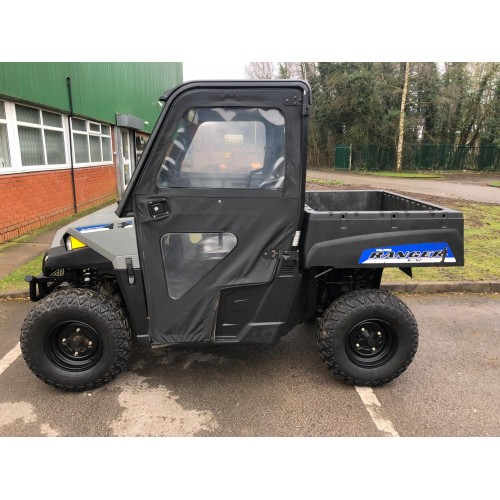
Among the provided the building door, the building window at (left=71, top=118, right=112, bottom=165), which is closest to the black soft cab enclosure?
the building window at (left=71, top=118, right=112, bottom=165)

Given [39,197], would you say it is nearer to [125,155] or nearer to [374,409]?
[374,409]

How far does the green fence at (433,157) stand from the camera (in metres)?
31.0

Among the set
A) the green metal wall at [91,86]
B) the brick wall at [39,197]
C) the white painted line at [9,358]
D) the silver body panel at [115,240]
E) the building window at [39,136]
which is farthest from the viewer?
the building window at [39,136]

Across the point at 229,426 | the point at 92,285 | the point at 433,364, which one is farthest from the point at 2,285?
the point at 433,364

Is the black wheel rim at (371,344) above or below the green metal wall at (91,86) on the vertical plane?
below

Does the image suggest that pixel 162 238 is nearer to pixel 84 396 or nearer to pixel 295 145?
pixel 295 145

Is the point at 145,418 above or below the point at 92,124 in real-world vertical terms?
below

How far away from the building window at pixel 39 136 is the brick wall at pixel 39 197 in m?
0.32

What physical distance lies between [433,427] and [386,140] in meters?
31.4

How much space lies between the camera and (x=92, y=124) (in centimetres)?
1283

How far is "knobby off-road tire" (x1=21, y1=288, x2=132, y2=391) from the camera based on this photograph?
297cm

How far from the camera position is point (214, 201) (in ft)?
9.32

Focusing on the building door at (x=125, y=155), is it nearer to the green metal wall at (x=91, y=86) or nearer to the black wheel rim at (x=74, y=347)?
the green metal wall at (x=91, y=86)

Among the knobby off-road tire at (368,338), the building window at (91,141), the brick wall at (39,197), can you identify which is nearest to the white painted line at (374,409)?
the knobby off-road tire at (368,338)
